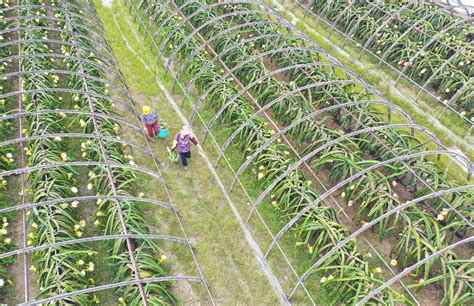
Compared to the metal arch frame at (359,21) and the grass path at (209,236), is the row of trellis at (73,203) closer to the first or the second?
the grass path at (209,236)

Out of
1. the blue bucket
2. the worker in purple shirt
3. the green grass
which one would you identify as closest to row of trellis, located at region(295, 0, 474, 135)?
the green grass

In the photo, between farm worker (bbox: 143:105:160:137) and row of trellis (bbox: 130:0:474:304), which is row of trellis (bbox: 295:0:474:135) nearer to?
row of trellis (bbox: 130:0:474:304)

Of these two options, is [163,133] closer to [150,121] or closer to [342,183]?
[150,121]

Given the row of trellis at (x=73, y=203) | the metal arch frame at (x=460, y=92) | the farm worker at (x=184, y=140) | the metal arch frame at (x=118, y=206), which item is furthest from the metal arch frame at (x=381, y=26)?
the metal arch frame at (x=118, y=206)

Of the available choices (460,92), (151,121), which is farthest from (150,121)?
(460,92)

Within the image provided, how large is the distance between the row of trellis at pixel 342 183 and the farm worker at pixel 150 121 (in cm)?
117

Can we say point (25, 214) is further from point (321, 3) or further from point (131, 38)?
point (321, 3)

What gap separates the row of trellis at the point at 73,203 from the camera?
579cm

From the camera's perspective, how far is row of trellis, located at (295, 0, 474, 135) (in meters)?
10.3

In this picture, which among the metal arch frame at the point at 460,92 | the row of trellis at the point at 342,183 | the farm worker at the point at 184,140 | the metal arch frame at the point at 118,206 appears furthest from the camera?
the metal arch frame at the point at 460,92

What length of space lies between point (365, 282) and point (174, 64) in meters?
8.95

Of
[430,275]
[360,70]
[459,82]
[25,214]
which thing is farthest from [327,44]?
[25,214]

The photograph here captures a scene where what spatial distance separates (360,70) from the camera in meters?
12.1

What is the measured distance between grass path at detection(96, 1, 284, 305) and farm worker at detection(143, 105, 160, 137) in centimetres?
38
